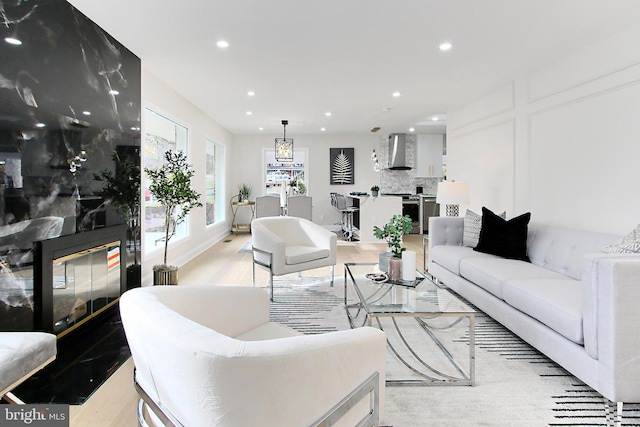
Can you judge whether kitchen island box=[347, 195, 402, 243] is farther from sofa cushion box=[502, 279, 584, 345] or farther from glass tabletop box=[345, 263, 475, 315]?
sofa cushion box=[502, 279, 584, 345]

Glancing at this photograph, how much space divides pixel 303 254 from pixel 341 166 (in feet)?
19.8

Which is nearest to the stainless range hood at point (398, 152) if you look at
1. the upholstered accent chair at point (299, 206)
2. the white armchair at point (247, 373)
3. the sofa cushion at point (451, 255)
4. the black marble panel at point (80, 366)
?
the upholstered accent chair at point (299, 206)

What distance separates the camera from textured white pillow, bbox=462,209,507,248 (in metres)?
4.00

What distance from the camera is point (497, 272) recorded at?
2934 millimetres

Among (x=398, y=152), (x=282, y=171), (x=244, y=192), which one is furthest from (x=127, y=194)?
(x=398, y=152)

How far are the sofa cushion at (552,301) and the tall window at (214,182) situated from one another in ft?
19.2

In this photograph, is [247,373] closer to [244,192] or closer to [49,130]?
[49,130]

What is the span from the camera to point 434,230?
436 cm

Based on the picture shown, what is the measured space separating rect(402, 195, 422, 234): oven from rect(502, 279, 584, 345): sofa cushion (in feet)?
20.2

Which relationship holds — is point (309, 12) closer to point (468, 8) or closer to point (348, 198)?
point (468, 8)

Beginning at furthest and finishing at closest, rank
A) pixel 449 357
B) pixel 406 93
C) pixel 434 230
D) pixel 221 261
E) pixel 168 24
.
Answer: pixel 221 261 → pixel 406 93 → pixel 434 230 → pixel 168 24 → pixel 449 357

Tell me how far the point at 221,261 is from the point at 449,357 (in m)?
3.98

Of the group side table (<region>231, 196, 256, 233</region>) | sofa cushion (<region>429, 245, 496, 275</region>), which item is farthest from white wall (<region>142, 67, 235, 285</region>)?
sofa cushion (<region>429, 245, 496, 275</region>)

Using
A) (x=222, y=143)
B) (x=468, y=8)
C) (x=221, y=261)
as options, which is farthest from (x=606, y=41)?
(x=222, y=143)
